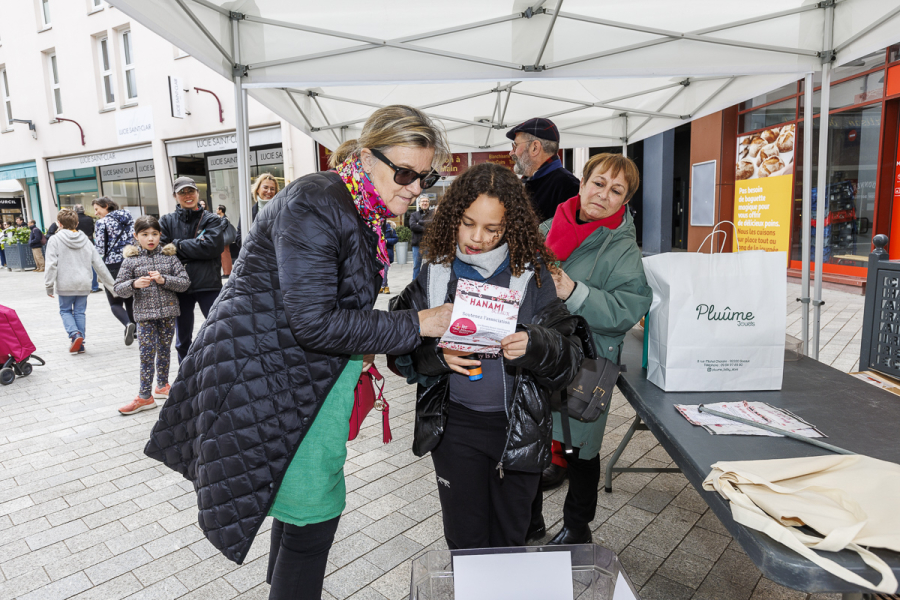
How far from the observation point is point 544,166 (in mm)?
3562

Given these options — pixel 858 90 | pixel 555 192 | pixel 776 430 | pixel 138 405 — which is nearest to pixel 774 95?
pixel 858 90

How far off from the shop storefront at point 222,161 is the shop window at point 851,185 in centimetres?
1174

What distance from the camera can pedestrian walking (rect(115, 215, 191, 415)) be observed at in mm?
4262

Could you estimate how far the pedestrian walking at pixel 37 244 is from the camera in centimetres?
1594

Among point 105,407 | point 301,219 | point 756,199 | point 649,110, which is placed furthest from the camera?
point 756,199

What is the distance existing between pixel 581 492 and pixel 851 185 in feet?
28.9

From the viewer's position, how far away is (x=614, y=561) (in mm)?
1040

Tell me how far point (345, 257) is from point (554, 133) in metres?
2.53

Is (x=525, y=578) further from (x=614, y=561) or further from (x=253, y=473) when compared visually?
(x=253, y=473)

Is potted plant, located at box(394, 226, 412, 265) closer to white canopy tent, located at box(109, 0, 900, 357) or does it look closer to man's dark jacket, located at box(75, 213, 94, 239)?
man's dark jacket, located at box(75, 213, 94, 239)

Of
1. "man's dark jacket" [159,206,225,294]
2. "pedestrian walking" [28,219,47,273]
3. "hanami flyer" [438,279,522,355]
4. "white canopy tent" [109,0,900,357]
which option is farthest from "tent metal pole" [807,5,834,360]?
"pedestrian walking" [28,219,47,273]

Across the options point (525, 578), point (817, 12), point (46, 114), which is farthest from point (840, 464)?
point (46, 114)

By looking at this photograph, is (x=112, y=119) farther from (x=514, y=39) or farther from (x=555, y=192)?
(x=555, y=192)

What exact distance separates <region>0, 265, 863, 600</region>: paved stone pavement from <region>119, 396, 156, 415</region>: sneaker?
0.07 meters
